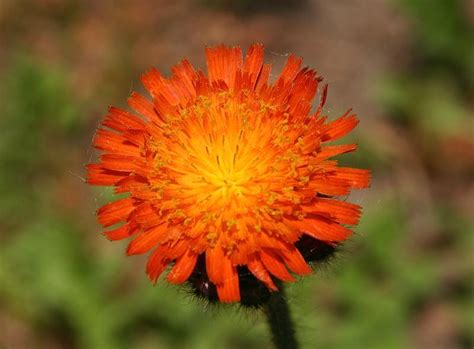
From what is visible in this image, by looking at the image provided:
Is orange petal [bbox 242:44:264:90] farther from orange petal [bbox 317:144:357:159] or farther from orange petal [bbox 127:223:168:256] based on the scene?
orange petal [bbox 127:223:168:256]

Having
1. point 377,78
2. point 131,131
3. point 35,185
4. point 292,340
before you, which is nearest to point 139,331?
point 35,185

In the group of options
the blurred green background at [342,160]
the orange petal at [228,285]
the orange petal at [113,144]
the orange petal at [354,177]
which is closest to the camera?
the orange petal at [228,285]

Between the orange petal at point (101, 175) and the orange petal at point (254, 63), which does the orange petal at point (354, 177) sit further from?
the orange petal at point (101, 175)

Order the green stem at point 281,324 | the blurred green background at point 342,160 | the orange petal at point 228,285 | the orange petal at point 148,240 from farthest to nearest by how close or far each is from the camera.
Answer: the blurred green background at point 342,160, the green stem at point 281,324, the orange petal at point 148,240, the orange petal at point 228,285

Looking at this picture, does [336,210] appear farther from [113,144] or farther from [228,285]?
[113,144]

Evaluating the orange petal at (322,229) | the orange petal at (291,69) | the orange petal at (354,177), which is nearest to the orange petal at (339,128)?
the orange petal at (354,177)

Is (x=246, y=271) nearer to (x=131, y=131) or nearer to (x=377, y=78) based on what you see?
(x=131, y=131)

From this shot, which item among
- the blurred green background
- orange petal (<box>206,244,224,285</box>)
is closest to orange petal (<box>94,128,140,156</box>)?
orange petal (<box>206,244,224,285</box>)
